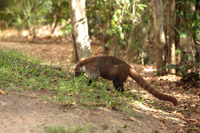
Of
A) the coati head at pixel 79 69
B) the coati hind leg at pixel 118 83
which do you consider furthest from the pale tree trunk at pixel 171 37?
the coati head at pixel 79 69

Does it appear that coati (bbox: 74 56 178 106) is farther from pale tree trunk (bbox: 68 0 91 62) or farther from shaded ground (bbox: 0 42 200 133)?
pale tree trunk (bbox: 68 0 91 62)

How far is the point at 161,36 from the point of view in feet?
22.4

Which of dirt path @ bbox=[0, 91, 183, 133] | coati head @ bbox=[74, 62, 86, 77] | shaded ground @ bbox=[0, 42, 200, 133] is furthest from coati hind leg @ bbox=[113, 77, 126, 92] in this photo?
dirt path @ bbox=[0, 91, 183, 133]

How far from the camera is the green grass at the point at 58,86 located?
12.9ft

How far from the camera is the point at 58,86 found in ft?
14.5

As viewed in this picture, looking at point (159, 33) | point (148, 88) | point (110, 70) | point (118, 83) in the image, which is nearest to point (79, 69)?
point (110, 70)

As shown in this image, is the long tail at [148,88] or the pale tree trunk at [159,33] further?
the pale tree trunk at [159,33]

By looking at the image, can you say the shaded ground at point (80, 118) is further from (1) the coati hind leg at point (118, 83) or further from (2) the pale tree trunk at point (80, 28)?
(2) the pale tree trunk at point (80, 28)

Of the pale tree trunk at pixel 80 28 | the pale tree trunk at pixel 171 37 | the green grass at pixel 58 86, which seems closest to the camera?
the green grass at pixel 58 86

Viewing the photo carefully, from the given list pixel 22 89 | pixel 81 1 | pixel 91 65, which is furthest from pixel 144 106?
pixel 81 1

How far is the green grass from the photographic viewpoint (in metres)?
3.93

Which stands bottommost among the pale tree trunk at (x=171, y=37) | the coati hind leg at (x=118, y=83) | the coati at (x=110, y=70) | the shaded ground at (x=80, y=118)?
the shaded ground at (x=80, y=118)

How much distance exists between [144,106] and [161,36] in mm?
2975

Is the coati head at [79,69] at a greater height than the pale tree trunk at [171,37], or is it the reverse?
the pale tree trunk at [171,37]
